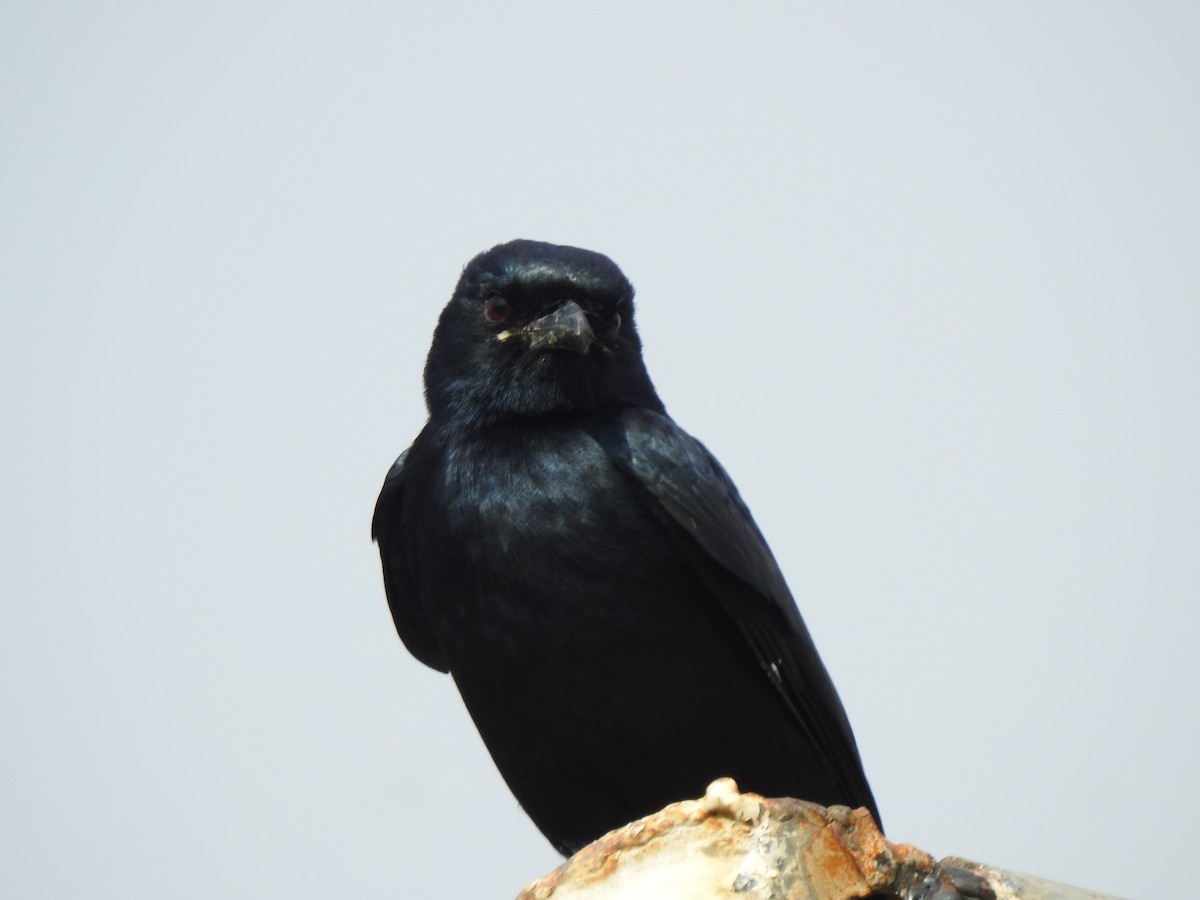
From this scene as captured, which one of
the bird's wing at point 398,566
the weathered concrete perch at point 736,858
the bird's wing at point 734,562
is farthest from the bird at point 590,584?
the weathered concrete perch at point 736,858

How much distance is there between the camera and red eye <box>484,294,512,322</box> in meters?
7.30

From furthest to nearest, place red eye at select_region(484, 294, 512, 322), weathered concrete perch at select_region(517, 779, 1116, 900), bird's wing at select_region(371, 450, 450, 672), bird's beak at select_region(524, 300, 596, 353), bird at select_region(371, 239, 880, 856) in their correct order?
bird's wing at select_region(371, 450, 450, 672) < red eye at select_region(484, 294, 512, 322) < bird's beak at select_region(524, 300, 596, 353) < bird at select_region(371, 239, 880, 856) < weathered concrete perch at select_region(517, 779, 1116, 900)

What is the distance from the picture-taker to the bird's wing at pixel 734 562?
6.72m

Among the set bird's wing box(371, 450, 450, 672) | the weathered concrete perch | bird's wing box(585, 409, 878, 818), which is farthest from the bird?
the weathered concrete perch

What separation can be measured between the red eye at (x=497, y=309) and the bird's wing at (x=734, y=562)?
2.63ft

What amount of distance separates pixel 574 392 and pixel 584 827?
208 centimetres

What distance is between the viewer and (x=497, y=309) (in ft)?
24.0

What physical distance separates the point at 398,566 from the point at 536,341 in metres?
1.47

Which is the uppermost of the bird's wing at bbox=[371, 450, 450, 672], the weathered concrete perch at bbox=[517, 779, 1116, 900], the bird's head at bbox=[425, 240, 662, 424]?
the bird's head at bbox=[425, 240, 662, 424]

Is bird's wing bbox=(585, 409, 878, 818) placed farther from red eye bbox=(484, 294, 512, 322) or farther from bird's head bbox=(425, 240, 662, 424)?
red eye bbox=(484, 294, 512, 322)

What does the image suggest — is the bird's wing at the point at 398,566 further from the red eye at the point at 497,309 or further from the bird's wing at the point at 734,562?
the bird's wing at the point at 734,562

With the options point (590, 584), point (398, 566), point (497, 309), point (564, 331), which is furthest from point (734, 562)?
point (398, 566)

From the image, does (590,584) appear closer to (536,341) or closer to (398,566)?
(536,341)

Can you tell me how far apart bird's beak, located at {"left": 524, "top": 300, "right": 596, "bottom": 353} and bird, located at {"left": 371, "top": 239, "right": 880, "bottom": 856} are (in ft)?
0.03
